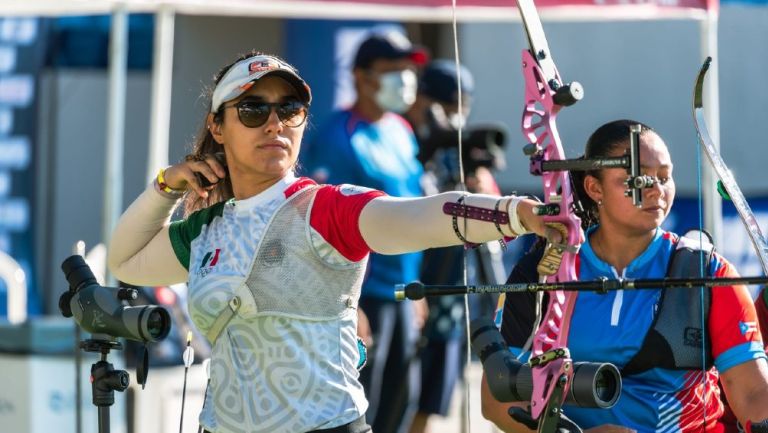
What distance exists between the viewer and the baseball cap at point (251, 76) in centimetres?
343

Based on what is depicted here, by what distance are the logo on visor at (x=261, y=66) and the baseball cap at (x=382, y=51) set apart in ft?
13.2

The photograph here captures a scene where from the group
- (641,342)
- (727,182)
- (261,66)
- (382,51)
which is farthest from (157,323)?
Answer: (382,51)

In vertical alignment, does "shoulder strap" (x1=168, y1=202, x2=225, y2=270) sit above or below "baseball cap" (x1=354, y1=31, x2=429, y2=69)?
below

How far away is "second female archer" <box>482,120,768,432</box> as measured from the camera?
361 centimetres

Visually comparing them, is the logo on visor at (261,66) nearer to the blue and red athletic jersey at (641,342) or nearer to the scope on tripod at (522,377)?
the scope on tripod at (522,377)

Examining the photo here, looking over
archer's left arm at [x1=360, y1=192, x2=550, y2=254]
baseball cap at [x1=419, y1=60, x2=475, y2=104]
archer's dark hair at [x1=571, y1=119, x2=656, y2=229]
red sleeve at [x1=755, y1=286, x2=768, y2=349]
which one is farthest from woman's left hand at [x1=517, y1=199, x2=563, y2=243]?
baseball cap at [x1=419, y1=60, x2=475, y2=104]

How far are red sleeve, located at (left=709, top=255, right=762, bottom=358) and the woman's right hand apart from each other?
129 cm

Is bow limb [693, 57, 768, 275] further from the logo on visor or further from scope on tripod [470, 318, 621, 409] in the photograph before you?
the logo on visor

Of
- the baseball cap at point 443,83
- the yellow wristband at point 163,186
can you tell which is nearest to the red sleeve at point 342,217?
the yellow wristband at point 163,186

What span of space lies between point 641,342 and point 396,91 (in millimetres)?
3917

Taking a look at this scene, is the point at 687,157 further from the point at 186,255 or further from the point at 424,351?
the point at 186,255

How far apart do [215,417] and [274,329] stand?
0.28 metres

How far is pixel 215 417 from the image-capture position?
3.38 metres

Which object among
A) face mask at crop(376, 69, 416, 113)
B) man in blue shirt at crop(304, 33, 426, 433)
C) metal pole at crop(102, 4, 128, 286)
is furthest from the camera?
face mask at crop(376, 69, 416, 113)
